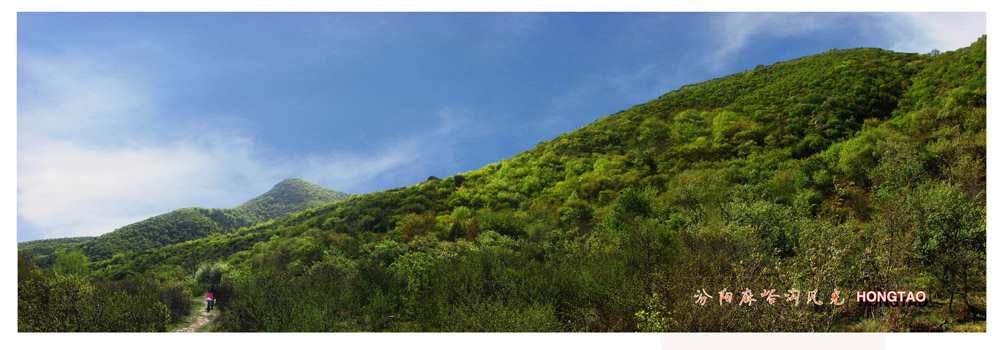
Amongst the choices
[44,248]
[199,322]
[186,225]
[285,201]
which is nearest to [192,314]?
[199,322]

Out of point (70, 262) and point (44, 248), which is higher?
point (44, 248)

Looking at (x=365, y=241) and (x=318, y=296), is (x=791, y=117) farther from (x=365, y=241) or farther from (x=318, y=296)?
(x=318, y=296)

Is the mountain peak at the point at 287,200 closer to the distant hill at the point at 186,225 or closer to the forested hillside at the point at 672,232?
the distant hill at the point at 186,225

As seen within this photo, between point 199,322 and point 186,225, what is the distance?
38.3 feet

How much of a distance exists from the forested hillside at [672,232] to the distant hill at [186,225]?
0.86 meters

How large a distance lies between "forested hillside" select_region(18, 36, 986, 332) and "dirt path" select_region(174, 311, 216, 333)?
2.36 ft

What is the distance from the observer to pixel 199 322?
16.2 m

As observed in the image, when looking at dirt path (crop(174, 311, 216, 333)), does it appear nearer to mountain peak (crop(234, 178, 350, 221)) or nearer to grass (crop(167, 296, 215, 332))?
grass (crop(167, 296, 215, 332))

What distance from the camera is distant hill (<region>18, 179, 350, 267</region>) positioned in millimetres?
16103

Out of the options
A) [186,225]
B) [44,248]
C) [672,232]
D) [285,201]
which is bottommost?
[672,232]

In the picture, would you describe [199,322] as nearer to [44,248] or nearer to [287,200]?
[44,248]

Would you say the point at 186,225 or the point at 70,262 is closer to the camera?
the point at 70,262

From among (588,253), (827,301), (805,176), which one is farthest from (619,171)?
(827,301)

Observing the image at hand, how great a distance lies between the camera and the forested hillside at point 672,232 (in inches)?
368
